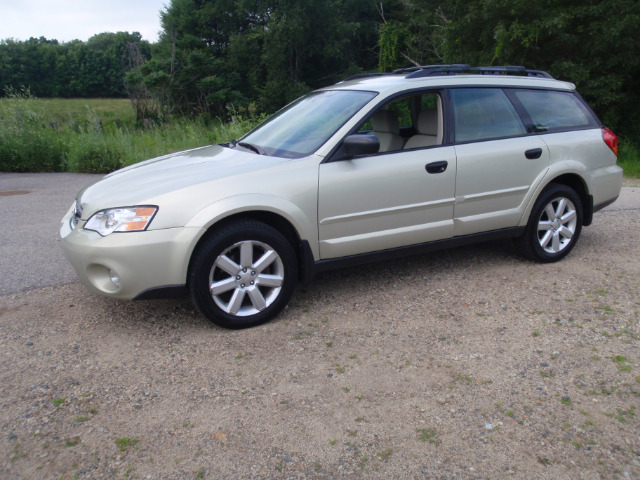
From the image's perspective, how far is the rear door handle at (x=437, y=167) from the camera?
14.9 feet

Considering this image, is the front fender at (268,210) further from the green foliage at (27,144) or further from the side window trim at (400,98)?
the green foliage at (27,144)

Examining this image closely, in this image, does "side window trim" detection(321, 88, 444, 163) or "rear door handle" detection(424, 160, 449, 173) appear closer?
"side window trim" detection(321, 88, 444, 163)

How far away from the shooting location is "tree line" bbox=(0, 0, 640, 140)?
1488 cm

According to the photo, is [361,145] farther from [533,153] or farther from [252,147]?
[533,153]

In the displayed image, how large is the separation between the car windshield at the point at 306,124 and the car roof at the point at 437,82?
0.13 m

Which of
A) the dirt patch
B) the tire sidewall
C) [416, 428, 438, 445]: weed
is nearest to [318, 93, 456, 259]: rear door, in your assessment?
the tire sidewall

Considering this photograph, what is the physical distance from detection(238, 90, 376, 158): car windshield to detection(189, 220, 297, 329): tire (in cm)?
78

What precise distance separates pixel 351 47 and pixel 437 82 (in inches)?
1404

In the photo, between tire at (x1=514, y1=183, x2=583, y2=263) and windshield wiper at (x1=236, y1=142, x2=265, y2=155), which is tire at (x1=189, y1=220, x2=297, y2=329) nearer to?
windshield wiper at (x1=236, y1=142, x2=265, y2=155)

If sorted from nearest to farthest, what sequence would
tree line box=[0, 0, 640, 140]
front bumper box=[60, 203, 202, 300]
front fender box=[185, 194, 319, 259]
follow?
front bumper box=[60, 203, 202, 300], front fender box=[185, 194, 319, 259], tree line box=[0, 0, 640, 140]

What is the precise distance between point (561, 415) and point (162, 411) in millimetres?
2127

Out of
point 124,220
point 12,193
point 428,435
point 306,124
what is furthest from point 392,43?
point 428,435

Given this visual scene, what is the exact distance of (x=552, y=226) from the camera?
5359mm

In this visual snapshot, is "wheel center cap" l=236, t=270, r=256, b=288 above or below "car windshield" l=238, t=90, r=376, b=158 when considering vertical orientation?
below
